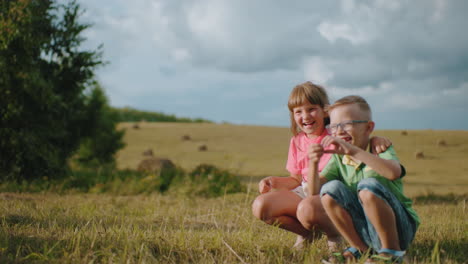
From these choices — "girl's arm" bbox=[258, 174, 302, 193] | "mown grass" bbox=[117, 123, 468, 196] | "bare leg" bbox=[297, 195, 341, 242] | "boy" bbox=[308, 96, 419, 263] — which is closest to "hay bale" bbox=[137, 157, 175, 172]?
"mown grass" bbox=[117, 123, 468, 196]

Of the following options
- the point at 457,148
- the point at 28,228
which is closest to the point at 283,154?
the point at 457,148

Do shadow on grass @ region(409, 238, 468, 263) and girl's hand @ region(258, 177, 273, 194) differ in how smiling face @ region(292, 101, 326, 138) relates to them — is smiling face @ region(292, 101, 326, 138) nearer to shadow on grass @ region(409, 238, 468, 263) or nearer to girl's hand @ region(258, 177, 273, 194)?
girl's hand @ region(258, 177, 273, 194)

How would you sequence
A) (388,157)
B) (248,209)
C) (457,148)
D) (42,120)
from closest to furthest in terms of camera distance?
1. (388,157)
2. (248,209)
3. (42,120)
4. (457,148)

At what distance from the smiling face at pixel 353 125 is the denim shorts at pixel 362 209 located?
36cm

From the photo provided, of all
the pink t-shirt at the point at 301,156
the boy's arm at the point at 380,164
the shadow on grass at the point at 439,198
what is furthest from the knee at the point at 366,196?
the shadow on grass at the point at 439,198

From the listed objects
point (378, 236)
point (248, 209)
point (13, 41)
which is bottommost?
point (248, 209)

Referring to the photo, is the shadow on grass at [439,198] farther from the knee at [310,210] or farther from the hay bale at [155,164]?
the hay bale at [155,164]

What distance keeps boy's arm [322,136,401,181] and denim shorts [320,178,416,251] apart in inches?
4.3

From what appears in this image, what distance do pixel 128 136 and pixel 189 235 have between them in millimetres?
24812

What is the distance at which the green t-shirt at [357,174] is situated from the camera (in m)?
3.02

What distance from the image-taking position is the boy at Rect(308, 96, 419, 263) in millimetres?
2832

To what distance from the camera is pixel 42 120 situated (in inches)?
425

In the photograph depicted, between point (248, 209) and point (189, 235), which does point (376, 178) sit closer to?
point (189, 235)

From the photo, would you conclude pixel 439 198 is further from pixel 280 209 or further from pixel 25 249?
pixel 25 249
